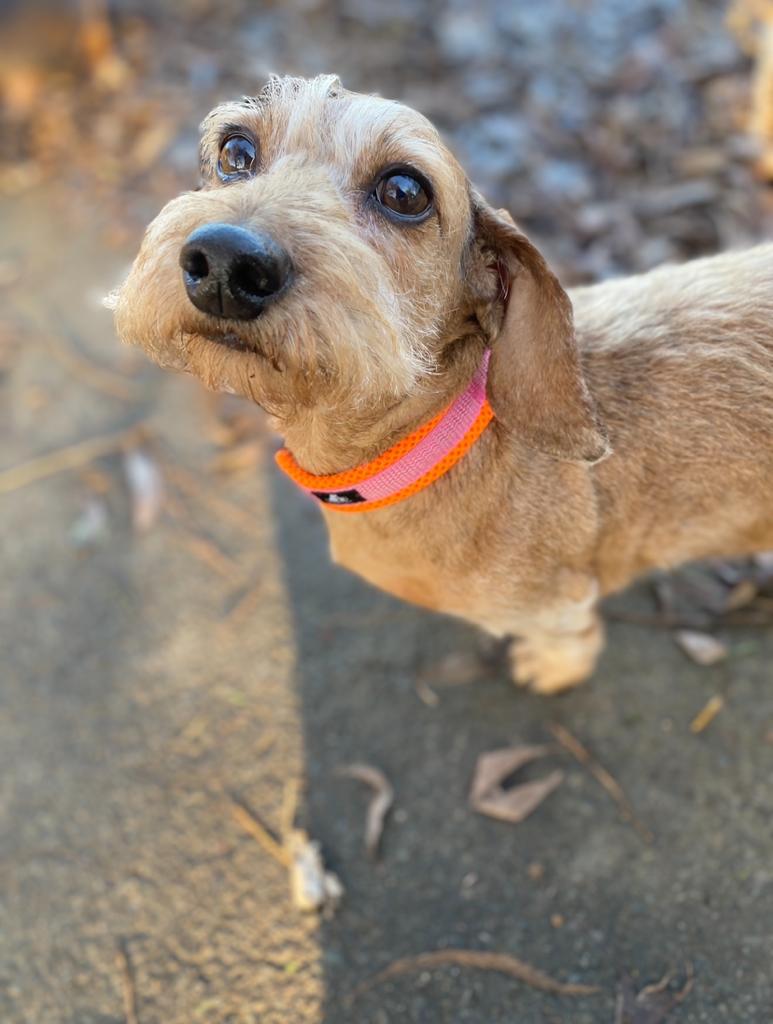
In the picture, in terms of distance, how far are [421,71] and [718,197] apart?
2832mm

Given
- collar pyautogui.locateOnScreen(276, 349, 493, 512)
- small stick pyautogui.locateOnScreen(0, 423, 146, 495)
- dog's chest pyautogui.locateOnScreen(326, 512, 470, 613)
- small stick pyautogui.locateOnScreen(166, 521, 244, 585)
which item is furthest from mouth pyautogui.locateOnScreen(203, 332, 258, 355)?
small stick pyautogui.locateOnScreen(0, 423, 146, 495)

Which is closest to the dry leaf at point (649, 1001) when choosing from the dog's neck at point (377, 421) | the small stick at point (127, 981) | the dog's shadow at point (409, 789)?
the dog's shadow at point (409, 789)

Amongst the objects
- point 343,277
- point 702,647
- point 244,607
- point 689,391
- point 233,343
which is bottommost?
point 244,607

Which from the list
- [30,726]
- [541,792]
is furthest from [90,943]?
[541,792]

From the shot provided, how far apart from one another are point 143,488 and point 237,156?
230cm

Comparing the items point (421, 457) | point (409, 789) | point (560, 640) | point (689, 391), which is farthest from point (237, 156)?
point (409, 789)

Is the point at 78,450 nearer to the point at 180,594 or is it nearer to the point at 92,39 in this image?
the point at 180,594

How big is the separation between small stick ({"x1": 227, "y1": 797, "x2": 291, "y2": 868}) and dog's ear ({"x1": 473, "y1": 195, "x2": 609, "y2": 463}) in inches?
75.3

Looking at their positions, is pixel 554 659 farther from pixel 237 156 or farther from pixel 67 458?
pixel 67 458

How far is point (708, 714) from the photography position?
321 cm

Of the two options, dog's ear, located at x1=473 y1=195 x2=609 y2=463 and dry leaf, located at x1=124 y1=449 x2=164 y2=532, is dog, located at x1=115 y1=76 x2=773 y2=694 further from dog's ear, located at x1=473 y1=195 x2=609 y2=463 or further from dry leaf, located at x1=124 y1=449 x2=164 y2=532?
dry leaf, located at x1=124 y1=449 x2=164 y2=532

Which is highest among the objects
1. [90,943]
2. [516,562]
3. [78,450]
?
[516,562]

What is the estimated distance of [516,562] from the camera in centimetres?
256

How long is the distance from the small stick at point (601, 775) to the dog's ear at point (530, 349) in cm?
152
